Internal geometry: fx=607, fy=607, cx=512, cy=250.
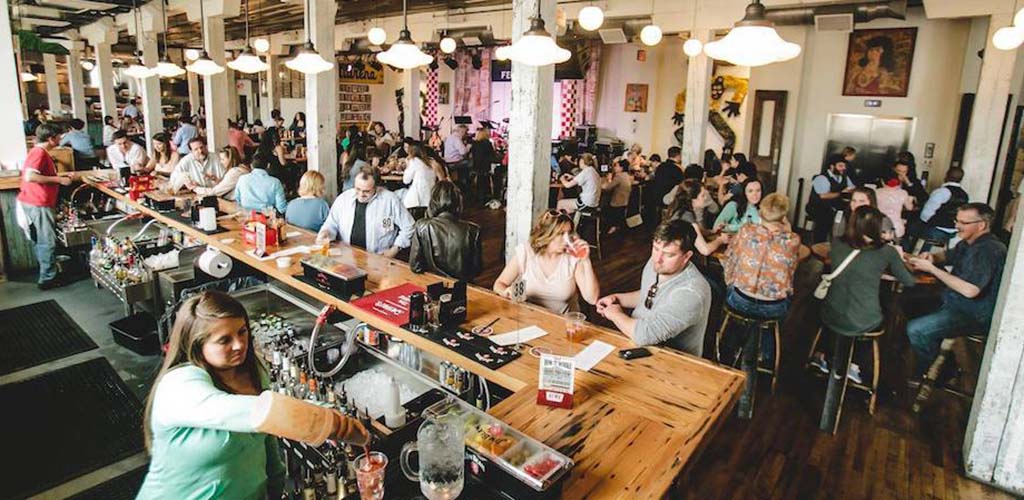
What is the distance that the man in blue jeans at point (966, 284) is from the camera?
3969 mm

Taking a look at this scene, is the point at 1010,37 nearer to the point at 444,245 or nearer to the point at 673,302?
the point at 673,302

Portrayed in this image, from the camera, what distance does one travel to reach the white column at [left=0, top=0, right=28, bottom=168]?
6.46 metres

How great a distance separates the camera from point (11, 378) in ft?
14.4

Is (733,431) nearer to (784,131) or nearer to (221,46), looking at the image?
(784,131)

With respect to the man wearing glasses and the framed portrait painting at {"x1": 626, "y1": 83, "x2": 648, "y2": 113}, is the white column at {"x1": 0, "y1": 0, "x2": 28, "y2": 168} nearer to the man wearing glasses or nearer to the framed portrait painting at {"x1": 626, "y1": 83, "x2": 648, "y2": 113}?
the man wearing glasses

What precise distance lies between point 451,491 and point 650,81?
1277 cm

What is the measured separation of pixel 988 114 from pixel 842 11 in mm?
2030

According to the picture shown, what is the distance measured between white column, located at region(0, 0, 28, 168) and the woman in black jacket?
567 centimetres

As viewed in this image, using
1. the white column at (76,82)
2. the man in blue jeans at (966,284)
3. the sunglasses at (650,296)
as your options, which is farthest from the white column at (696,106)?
the white column at (76,82)

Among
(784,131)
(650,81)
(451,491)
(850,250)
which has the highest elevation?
(650,81)

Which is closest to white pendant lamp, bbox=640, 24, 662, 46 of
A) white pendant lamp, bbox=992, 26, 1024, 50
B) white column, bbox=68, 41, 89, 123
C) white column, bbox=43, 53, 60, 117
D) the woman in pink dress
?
the woman in pink dress

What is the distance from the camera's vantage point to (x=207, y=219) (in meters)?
4.78

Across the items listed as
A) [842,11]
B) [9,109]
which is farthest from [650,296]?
[9,109]

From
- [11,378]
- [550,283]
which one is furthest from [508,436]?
[11,378]
